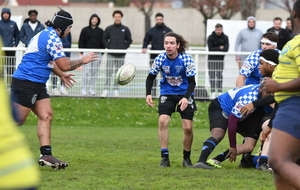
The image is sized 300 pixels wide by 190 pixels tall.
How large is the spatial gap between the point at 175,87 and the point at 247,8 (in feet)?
93.7

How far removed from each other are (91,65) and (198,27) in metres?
33.7

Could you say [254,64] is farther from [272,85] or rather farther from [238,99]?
[272,85]

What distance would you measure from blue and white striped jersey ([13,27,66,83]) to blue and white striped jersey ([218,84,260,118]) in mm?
2310

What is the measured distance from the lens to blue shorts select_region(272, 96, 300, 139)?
468cm

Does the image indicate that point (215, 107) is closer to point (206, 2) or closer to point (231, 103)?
point (231, 103)

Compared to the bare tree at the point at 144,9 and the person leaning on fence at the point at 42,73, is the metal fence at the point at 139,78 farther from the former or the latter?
the bare tree at the point at 144,9

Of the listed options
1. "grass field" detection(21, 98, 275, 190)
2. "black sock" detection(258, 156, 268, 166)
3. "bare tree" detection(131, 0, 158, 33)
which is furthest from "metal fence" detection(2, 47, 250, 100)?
"bare tree" detection(131, 0, 158, 33)

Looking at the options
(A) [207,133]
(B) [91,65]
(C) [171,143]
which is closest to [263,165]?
(C) [171,143]

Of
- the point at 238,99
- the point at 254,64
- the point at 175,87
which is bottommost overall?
the point at 238,99

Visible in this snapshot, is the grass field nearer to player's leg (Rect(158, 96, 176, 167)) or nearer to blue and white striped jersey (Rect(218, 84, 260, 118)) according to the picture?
player's leg (Rect(158, 96, 176, 167))

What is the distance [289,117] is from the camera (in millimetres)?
4723

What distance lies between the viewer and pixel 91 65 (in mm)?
15164

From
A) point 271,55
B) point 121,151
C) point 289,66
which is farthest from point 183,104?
point 289,66

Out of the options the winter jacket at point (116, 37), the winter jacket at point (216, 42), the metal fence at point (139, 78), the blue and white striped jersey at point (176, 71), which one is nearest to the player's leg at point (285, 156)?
the blue and white striped jersey at point (176, 71)
